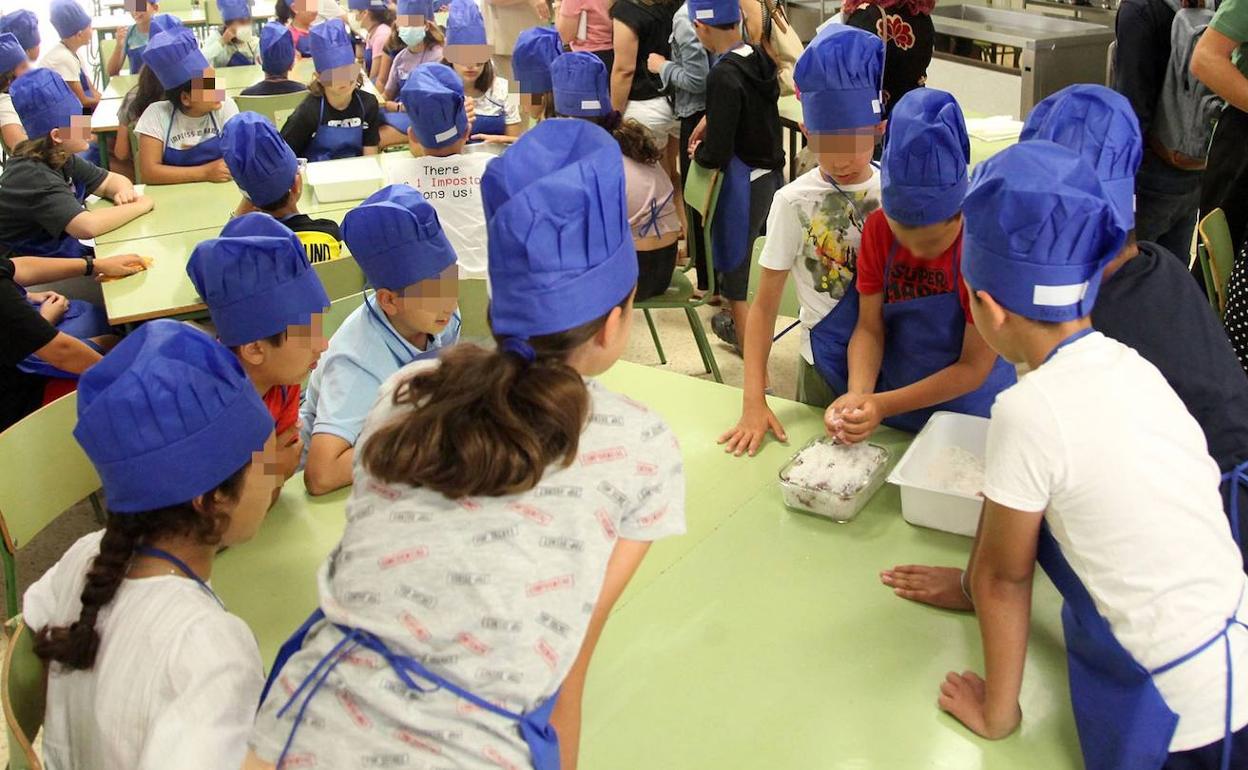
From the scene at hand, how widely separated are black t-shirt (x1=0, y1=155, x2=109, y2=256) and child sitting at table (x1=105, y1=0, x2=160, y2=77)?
3259 millimetres

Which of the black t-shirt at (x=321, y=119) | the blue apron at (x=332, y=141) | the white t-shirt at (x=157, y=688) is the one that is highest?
the white t-shirt at (x=157, y=688)

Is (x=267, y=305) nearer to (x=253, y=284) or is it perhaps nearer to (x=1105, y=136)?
(x=253, y=284)

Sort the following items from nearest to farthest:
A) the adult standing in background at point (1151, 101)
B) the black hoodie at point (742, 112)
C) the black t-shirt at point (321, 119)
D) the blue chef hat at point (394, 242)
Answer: the blue chef hat at point (394, 242) < the adult standing in background at point (1151, 101) < the black hoodie at point (742, 112) < the black t-shirt at point (321, 119)

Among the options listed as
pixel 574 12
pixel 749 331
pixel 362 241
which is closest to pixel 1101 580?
pixel 749 331

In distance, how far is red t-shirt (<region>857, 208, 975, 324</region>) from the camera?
1819 millimetres

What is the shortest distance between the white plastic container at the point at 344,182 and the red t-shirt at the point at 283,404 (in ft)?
4.90

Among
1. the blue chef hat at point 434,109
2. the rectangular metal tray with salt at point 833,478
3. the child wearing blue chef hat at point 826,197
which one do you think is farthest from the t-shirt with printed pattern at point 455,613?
the blue chef hat at point 434,109

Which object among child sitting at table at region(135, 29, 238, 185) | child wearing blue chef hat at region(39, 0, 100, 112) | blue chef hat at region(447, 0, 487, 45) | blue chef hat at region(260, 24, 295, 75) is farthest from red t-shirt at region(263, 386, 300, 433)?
child wearing blue chef hat at region(39, 0, 100, 112)

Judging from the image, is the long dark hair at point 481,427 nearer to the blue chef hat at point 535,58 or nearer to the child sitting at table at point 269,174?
the child sitting at table at point 269,174

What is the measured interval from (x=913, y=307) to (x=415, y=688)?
48.7 inches

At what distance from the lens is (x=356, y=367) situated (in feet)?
6.24

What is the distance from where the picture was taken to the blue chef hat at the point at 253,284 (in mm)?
1893

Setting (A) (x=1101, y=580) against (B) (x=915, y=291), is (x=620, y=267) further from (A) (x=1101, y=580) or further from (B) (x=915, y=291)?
(B) (x=915, y=291)

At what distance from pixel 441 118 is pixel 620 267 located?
227cm
